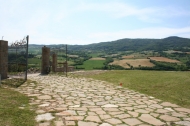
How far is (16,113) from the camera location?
4172mm

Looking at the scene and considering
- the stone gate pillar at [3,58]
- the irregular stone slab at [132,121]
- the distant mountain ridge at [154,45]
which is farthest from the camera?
the distant mountain ridge at [154,45]

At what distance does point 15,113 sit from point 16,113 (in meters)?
0.02

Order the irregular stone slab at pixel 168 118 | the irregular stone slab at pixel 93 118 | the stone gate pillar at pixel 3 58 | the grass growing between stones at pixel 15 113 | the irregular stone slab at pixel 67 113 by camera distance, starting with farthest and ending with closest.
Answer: the stone gate pillar at pixel 3 58 < the irregular stone slab at pixel 67 113 < the irregular stone slab at pixel 168 118 < the irregular stone slab at pixel 93 118 < the grass growing between stones at pixel 15 113

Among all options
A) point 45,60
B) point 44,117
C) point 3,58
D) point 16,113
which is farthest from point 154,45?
point 16,113

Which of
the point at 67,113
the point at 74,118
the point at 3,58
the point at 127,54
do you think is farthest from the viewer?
the point at 127,54

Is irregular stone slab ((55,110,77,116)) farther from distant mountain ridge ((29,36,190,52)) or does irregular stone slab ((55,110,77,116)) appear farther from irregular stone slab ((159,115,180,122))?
distant mountain ridge ((29,36,190,52))

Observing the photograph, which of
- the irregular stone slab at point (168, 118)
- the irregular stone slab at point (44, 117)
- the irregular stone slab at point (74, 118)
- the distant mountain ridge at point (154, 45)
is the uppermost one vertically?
the distant mountain ridge at point (154, 45)

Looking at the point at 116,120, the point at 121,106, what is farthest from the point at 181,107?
the point at 116,120

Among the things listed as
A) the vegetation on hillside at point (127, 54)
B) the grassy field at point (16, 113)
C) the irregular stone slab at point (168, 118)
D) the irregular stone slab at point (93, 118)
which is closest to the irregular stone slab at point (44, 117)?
the grassy field at point (16, 113)

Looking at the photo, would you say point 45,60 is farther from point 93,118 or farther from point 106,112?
point 93,118

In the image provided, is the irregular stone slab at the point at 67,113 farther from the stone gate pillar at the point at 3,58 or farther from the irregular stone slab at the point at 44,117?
the stone gate pillar at the point at 3,58

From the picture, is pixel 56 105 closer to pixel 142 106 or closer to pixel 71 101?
pixel 71 101

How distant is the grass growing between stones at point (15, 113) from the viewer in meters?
3.63

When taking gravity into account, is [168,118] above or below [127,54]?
below
